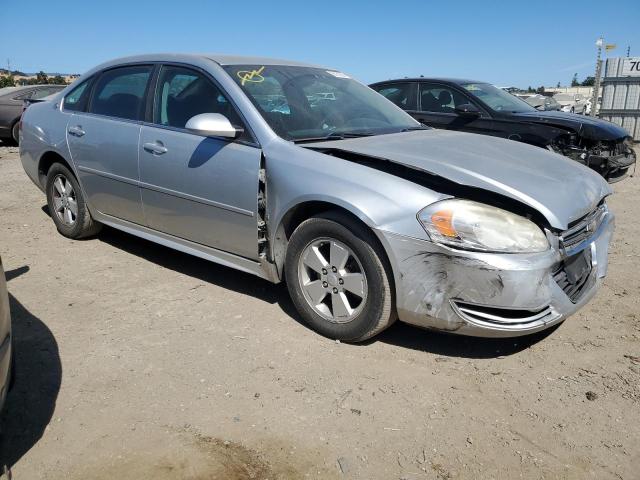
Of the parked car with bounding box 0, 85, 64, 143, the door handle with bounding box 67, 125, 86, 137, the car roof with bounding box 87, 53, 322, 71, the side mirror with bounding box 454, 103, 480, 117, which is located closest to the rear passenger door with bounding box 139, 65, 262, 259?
the car roof with bounding box 87, 53, 322, 71

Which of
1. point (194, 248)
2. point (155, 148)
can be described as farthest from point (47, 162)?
point (194, 248)

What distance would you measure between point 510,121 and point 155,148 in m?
5.12

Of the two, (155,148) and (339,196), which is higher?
(155,148)

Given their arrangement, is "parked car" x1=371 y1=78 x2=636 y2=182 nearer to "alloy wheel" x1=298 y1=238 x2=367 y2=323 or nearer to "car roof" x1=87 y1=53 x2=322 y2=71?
"car roof" x1=87 y1=53 x2=322 y2=71

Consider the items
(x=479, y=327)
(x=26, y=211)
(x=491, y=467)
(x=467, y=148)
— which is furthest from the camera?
(x=26, y=211)

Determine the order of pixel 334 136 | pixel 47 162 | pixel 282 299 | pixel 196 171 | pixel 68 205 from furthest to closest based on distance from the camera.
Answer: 1. pixel 47 162
2. pixel 68 205
3. pixel 282 299
4. pixel 196 171
5. pixel 334 136

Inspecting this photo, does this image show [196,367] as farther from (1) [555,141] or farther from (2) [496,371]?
(1) [555,141]

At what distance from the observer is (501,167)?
10.5 ft

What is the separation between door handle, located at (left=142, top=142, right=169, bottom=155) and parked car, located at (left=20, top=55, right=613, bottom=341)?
0.05 ft

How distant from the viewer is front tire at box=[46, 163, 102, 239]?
197 inches

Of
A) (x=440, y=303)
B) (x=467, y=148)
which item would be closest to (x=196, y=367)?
(x=440, y=303)

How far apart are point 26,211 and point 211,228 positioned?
3.92m

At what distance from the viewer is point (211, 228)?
12.5 feet

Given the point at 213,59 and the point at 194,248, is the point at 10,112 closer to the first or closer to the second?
the point at 213,59
